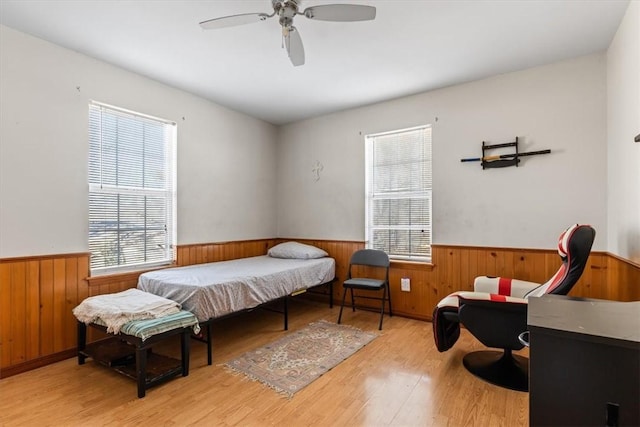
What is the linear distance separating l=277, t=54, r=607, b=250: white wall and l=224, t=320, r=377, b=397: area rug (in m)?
1.43

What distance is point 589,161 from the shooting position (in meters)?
2.87

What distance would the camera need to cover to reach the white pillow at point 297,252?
13.7 feet

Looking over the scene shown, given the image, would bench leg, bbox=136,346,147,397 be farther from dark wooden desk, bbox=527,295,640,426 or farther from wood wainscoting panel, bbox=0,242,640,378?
dark wooden desk, bbox=527,295,640,426

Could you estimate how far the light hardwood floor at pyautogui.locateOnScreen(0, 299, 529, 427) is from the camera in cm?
189

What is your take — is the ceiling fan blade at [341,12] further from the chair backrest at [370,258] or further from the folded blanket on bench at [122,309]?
the chair backrest at [370,258]

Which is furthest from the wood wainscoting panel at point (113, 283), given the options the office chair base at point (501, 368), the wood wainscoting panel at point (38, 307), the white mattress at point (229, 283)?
the office chair base at point (501, 368)

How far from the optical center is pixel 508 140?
3.24 m

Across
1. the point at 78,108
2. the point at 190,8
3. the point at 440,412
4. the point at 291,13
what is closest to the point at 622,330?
the point at 440,412

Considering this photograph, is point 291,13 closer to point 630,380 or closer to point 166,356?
point 630,380

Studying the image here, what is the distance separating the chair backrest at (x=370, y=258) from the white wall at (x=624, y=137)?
6.79 ft

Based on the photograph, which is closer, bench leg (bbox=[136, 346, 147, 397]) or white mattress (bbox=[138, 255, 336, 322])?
bench leg (bbox=[136, 346, 147, 397])

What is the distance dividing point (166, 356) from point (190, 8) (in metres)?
2.73

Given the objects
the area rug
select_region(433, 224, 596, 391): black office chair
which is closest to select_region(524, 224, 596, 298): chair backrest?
select_region(433, 224, 596, 391): black office chair

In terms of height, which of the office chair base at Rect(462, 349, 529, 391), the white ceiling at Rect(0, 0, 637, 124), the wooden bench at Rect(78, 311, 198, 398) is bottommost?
the office chair base at Rect(462, 349, 529, 391)
